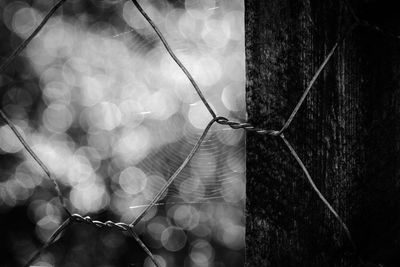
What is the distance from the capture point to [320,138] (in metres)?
0.39

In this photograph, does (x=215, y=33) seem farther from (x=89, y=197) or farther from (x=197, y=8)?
(x=89, y=197)

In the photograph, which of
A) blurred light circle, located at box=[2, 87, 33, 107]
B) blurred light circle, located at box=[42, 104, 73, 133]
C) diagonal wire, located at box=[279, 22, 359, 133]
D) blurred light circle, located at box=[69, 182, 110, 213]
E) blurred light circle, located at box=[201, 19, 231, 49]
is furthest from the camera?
blurred light circle, located at box=[201, 19, 231, 49]

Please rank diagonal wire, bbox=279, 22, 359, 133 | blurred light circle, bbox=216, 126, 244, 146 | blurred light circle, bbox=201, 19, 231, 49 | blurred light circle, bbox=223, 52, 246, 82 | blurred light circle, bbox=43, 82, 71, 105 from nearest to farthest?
diagonal wire, bbox=279, 22, 359, 133 < blurred light circle, bbox=216, 126, 244, 146 < blurred light circle, bbox=43, 82, 71, 105 < blurred light circle, bbox=201, 19, 231, 49 < blurred light circle, bbox=223, 52, 246, 82

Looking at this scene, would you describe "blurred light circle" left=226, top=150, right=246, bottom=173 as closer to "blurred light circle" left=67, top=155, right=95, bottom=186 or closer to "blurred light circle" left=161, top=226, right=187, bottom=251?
"blurred light circle" left=161, top=226, right=187, bottom=251

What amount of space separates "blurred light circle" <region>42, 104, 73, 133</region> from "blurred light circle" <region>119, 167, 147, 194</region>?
2.28 feet

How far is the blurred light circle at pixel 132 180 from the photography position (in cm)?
385

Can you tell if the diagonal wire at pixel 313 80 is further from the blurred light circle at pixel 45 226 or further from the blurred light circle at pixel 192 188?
the blurred light circle at pixel 45 226

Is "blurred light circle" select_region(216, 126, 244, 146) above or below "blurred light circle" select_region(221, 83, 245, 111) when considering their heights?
below

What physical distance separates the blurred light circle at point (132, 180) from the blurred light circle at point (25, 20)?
4.93ft

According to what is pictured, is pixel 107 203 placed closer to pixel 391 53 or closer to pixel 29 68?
pixel 29 68

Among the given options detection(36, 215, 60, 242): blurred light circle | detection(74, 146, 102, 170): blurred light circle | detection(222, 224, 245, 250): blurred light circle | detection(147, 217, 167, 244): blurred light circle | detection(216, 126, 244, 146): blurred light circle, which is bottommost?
detection(222, 224, 245, 250): blurred light circle

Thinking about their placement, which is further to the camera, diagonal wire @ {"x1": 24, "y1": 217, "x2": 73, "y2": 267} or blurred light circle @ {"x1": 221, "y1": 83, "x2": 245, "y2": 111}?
blurred light circle @ {"x1": 221, "y1": 83, "x2": 245, "y2": 111}

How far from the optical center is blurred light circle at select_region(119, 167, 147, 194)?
3.85m

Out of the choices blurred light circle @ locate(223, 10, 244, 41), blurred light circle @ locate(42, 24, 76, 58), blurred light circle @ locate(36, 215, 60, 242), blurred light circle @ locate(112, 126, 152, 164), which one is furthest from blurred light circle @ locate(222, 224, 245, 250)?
blurred light circle @ locate(42, 24, 76, 58)
